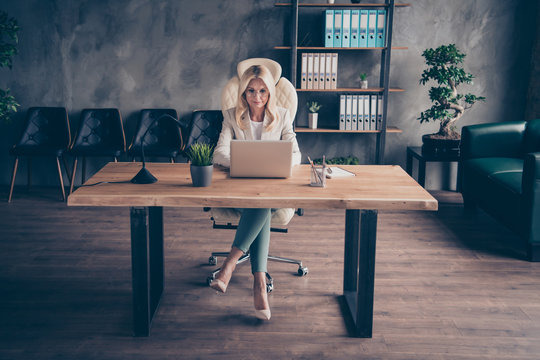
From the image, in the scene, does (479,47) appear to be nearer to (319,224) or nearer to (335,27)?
(335,27)

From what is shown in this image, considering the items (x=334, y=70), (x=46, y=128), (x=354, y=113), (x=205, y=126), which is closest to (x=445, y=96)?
(x=354, y=113)

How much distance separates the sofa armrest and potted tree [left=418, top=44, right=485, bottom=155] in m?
0.40

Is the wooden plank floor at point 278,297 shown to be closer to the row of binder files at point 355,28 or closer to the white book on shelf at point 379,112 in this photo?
the white book on shelf at point 379,112

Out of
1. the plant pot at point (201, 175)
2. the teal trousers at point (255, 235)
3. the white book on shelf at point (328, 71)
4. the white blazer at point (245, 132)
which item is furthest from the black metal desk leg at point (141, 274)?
the white book on shelf at point (328, 71)

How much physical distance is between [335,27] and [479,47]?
4.88 feet

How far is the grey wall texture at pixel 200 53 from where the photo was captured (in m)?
4.76

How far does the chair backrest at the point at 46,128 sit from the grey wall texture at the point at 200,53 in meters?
0.18

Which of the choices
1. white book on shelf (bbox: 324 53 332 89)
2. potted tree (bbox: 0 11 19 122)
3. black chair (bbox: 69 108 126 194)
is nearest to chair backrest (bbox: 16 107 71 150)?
black chair (bbox: 69 108 126 194)

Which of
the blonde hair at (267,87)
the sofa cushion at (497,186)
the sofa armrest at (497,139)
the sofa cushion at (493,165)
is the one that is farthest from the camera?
the sofa armrest at (497,139)

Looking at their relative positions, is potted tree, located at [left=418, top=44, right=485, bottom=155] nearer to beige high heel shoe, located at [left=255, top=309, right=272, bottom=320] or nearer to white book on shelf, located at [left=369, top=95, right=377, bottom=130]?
white book on shelf, located at [left=369, top=95, right=377, bottom=130]

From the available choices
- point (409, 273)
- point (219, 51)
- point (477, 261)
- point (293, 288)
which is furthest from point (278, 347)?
point (219, 51)

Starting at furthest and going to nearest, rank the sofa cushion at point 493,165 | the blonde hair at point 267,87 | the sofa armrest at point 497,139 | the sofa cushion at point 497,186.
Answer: the sofa armrest at point 497,139 < the sofa cushion at point 493,165 < the sofa cushion at point 497,186 < the blonde hair at point 267,87

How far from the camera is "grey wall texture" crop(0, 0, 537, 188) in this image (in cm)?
476

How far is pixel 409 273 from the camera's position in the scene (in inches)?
114
